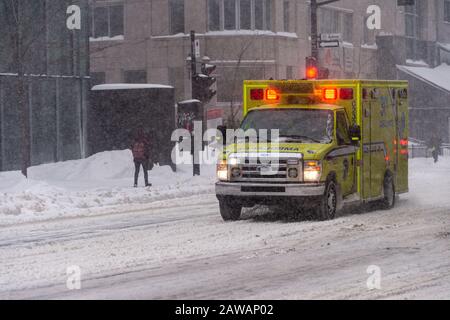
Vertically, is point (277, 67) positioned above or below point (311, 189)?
above

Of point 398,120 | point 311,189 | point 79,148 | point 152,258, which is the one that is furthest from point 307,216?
point 79,148

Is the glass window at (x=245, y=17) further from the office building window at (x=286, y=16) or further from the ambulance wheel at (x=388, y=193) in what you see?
the ambulance wheel at (x=388, y=193)

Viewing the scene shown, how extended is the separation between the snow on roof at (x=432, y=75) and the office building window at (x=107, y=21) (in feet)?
58.5

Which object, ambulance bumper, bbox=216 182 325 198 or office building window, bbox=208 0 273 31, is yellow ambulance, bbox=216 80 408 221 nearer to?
ambulance bumper, bbox=216 182 325 198

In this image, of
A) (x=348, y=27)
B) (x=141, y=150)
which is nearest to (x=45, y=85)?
(x=141, y=150)

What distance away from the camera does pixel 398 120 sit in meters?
20.8

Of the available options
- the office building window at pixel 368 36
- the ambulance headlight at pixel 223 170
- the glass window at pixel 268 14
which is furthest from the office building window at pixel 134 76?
the ambulance headlight at pixel 223 170

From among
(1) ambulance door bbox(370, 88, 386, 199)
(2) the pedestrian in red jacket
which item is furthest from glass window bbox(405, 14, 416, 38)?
(1) ambulance door bbox(370, 88, 386, 199)

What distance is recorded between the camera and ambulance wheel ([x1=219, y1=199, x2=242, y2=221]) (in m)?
17.2

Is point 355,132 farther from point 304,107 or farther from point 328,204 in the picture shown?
point 328,204

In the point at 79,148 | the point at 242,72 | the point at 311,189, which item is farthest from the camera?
the point at 242,72
